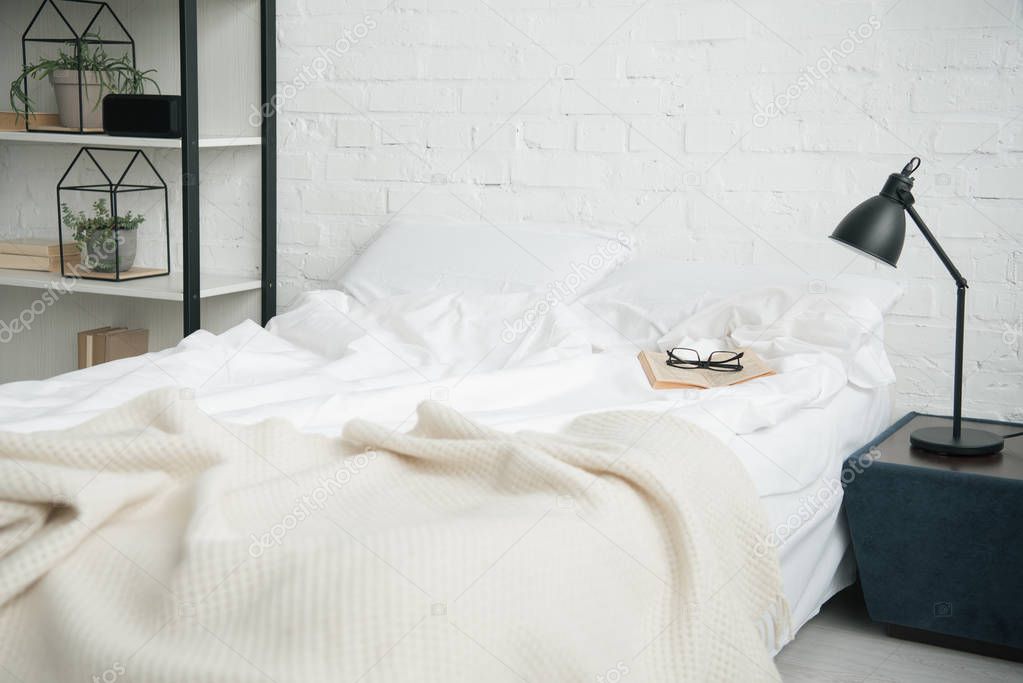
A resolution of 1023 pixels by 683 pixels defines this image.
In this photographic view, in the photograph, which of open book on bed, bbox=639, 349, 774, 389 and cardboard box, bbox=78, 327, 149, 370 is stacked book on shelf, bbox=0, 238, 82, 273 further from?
open book on bed, bbox=639, 349, 774, 389

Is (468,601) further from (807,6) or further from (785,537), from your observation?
(807,6)

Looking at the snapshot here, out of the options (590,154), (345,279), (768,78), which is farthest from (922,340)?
(345,279)

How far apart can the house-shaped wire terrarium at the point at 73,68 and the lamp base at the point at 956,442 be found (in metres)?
2.30

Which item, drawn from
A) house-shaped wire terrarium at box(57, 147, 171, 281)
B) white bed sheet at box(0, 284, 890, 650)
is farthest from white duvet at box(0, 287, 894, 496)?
house-shaped wire terrarium at box(57, 147, 171, 281)

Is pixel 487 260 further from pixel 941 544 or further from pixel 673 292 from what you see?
pixel 941 544

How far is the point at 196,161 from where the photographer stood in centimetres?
291

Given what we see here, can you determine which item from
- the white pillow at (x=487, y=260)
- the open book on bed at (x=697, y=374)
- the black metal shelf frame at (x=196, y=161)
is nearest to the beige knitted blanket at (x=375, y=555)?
the open book on bed at (x=697, y=374)

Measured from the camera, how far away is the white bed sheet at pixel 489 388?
5.78 ft

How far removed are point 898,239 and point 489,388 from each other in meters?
0.81

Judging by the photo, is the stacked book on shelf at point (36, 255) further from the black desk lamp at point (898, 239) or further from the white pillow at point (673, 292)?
the black desk lamp at point (898, 239)

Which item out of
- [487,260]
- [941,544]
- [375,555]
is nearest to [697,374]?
[941,544]

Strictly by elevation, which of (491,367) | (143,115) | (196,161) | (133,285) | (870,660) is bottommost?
(870,660)

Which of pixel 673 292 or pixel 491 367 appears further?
pixel 673 292

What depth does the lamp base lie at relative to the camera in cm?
208
